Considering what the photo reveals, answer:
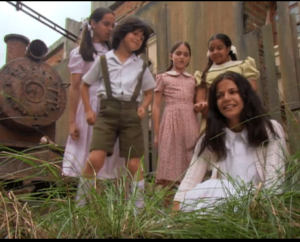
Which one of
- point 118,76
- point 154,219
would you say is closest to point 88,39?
point 118,76

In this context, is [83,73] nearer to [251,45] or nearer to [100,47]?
[100,47]

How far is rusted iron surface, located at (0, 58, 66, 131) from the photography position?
2752mm

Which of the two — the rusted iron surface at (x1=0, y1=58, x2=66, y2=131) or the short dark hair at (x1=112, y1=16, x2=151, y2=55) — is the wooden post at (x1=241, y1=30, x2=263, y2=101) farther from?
the rusted iron surface at (x1=0, y1=58, x2=66, y2=131)

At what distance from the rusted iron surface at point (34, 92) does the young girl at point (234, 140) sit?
118 centimetres

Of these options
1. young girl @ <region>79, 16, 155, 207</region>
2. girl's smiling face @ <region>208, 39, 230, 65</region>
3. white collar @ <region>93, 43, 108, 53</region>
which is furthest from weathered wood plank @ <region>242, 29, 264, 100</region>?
white collar @ <region>93, 43, 108, 53</region>

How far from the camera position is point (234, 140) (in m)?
2.29

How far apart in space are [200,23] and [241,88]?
226 centimetres

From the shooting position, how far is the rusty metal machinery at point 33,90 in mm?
2674

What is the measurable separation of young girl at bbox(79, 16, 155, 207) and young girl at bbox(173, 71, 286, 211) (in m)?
0.55

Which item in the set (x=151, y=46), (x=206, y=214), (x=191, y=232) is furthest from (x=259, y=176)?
(x=151, y=46)

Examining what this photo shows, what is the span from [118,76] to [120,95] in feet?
0.51

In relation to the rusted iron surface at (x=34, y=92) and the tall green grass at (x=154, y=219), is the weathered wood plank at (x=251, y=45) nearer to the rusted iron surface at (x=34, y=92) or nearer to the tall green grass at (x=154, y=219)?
the rusted iron surface at (x=34, y=92)

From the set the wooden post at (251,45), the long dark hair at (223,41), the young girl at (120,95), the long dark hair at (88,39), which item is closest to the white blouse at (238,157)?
the young girl at (120,95)

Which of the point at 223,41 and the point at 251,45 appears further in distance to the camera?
the point at 251,45
